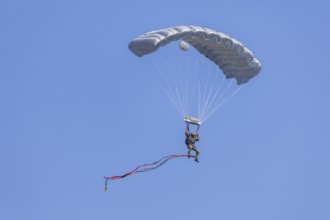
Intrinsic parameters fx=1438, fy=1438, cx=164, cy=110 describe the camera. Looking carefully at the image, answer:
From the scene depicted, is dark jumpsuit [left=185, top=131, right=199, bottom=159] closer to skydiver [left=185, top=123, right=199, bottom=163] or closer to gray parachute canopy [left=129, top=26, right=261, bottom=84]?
skydiver [left=185, top=123, right=199, bottom=163]

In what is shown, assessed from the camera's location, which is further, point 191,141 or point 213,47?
point 213,47

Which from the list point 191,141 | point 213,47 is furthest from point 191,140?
point 213,47

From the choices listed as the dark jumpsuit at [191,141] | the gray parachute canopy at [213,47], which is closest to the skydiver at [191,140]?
the dark jumpsuit at [191,141]

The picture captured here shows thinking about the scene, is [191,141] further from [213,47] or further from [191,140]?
[213,47]

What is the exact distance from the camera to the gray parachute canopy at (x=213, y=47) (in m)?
46.5

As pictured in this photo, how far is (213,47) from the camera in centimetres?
4994

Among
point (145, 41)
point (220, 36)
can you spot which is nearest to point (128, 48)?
point (145, 41)

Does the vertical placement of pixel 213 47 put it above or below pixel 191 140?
above

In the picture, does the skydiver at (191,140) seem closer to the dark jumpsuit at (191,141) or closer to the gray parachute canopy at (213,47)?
the dark jumpsuit at (191,141)

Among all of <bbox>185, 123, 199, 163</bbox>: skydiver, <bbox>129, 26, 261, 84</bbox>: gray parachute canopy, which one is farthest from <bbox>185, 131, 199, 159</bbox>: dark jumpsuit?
<bbox>129, 26, 261, 84</bbox>: gray parachute canopy

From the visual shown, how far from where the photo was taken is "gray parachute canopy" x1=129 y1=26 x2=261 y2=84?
153 feet

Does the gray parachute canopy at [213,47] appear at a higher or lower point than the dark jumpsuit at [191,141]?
higher

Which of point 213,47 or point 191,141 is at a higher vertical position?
point 213,47

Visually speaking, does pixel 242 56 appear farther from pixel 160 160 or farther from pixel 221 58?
pixel 160 160
